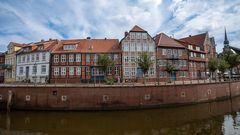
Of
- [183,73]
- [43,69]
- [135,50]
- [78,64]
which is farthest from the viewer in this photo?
[183,73]

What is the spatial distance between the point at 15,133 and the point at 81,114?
27.9 feet

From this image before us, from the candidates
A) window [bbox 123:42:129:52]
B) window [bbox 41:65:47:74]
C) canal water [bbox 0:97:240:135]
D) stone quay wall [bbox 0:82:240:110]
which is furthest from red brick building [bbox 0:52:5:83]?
window [bbox 123:42:129:52]

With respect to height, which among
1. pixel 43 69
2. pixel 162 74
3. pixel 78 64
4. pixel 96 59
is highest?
pixel 96 59

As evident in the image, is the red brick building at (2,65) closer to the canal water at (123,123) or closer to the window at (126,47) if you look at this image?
the canal water at (123,123)

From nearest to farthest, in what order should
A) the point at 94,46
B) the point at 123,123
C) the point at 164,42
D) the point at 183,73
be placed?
the point at 123,123 < the point at 94,46 < the point at 164,42 < the point at 183,73

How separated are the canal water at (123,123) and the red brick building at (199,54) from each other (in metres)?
19.3

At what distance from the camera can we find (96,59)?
37.6m

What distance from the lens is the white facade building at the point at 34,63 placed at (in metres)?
37.5

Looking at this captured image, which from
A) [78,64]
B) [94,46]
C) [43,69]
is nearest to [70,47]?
[78,64]

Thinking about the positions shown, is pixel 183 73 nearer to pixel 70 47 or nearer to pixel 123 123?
pixel 123 123

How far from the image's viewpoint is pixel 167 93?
27.2 m

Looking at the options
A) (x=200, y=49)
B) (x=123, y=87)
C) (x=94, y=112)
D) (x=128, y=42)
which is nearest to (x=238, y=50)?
(x=200, y=49)

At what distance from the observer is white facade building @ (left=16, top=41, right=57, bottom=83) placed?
3753 centimetres

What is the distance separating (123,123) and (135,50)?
71.1ft
